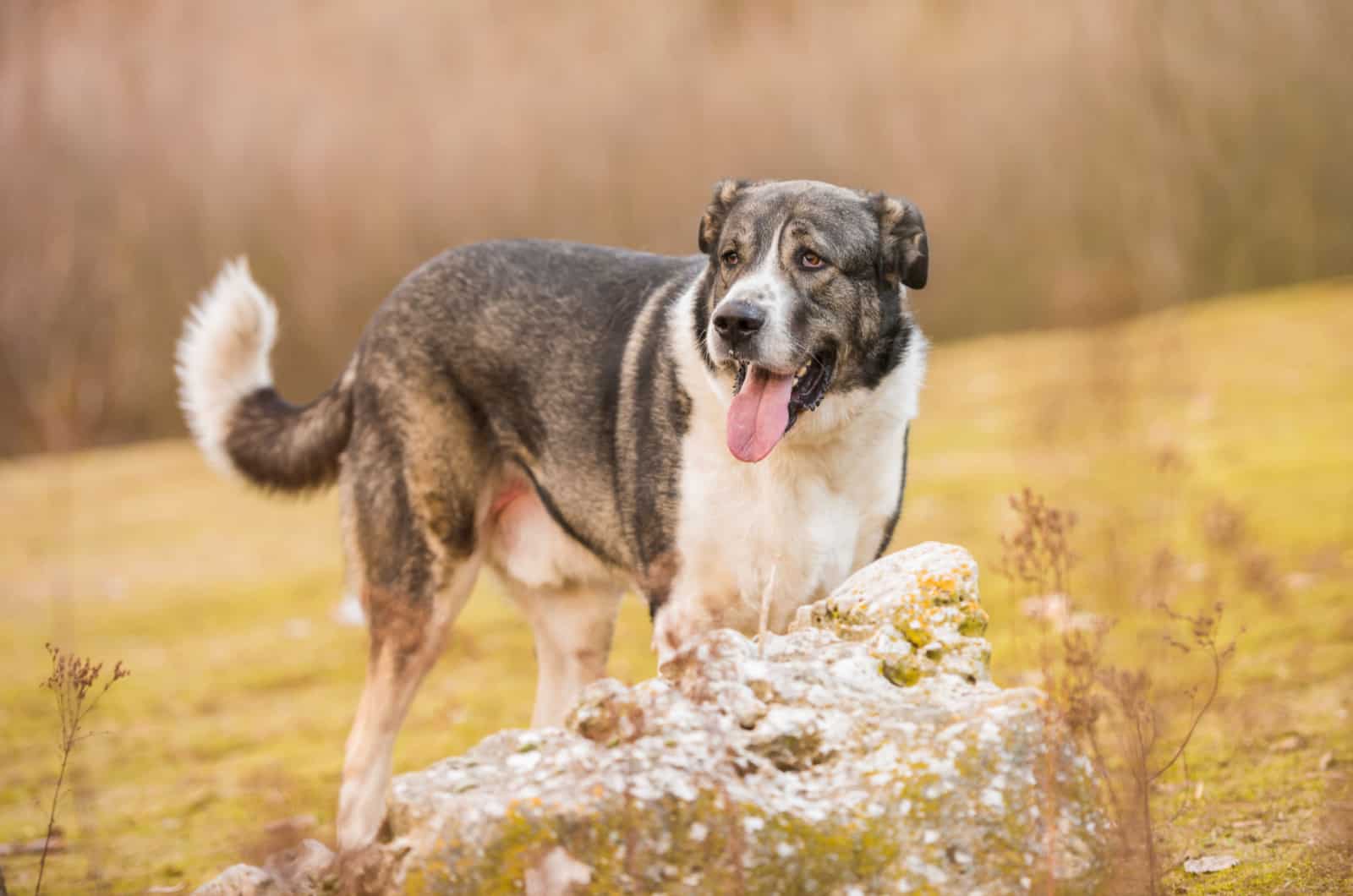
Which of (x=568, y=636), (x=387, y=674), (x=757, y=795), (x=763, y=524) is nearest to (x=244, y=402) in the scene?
(x=387, y=674)

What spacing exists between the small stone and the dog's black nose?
157cm

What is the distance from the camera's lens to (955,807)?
2.32m

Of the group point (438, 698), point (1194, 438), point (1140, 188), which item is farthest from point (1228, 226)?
point (438, 698)

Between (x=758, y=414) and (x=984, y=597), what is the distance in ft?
12.8

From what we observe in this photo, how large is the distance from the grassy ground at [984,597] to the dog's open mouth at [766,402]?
54 cm

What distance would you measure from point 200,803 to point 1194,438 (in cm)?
717

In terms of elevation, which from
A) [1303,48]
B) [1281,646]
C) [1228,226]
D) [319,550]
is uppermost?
[1303,48]

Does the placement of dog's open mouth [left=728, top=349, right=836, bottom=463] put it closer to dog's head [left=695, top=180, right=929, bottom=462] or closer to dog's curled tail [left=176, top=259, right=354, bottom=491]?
dog's head [left=695, top=180, right=929, bottom=462]

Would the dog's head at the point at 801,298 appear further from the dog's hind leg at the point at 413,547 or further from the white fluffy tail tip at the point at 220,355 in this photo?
the white fluffy tail tip at the point at 220,355

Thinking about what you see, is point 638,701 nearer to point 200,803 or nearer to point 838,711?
point 838,711

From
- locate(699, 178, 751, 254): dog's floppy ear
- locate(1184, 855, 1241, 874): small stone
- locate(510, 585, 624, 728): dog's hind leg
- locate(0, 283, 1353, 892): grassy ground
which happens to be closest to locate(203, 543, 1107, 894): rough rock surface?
locate(0, 283, 1353, 892): grassy ground

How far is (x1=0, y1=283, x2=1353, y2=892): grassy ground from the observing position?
9.81 ft

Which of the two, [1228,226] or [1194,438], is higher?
[1228,226]

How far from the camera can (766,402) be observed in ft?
11.3
